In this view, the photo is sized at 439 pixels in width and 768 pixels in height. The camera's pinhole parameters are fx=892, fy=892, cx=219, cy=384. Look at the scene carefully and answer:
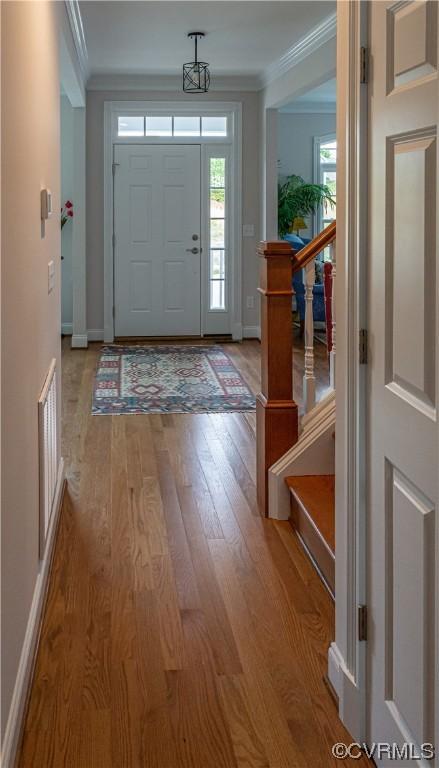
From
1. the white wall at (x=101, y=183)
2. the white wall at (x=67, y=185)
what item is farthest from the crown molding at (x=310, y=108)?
the white wall at (x=67, y=185)

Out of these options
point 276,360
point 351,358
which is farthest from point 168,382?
point 351,358

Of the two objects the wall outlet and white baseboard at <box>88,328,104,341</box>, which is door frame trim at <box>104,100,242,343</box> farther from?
the wall outlet

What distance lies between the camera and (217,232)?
31.2ft

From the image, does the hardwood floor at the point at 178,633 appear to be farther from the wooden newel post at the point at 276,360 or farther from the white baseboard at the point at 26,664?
the wooden newel post at the point at 276,360

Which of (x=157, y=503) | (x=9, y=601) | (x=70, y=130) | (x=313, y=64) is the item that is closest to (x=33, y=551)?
(x=9, y=601)

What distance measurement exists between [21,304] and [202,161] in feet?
23.8

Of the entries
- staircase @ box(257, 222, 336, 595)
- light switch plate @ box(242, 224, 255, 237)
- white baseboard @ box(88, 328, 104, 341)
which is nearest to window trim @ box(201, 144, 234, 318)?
light switch plate @ box(242, 224, 255, 237)

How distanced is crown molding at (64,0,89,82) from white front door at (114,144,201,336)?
3.98 feet

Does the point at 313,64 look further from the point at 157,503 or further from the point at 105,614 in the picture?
the point at 105,614

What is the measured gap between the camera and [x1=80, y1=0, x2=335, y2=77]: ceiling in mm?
6062

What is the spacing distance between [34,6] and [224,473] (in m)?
2.53

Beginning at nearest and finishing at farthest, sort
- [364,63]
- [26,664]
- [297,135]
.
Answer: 1. [364,63]
2. [26,664]
3. [297,135]

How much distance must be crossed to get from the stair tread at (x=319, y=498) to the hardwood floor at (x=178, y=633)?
7.2 inches

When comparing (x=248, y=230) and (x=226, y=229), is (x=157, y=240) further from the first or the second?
(x=248, y=230)
